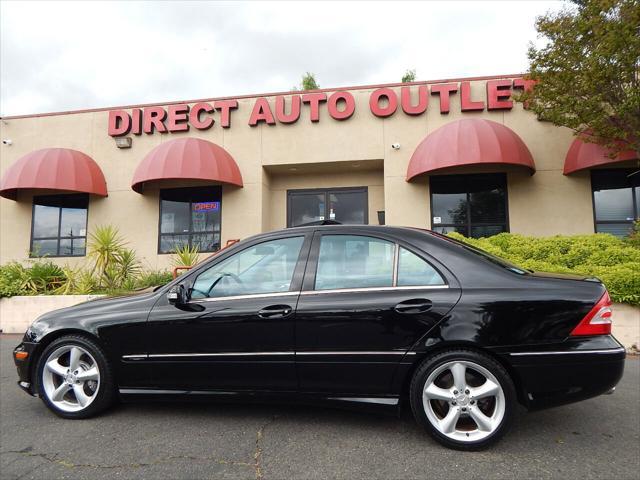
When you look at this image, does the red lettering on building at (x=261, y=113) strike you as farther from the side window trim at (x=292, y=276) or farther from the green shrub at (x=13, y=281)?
the side window trim at (x=292, y=276)

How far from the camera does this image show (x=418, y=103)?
34.4 feet

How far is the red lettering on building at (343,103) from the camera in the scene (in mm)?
10625

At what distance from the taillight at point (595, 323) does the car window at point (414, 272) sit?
90 cm

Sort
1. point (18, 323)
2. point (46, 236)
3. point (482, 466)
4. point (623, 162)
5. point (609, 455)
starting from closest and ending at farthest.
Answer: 1. point (482, 466)
2. point (609, 455)
3. point (18, 323)
4. point (623, 162)
5. point (46, 236)

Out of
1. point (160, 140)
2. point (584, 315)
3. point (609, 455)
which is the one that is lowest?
point (609, 455)

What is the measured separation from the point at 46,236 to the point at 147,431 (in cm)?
1150

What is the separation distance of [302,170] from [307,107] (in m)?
1.77

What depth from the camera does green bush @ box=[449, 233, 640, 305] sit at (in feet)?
19.6

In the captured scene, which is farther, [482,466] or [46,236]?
[46,236]

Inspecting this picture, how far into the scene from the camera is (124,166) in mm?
11477

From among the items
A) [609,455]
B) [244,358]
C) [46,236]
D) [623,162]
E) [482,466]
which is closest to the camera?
[482,466]

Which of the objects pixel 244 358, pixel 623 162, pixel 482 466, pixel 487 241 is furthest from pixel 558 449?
pixel 623 162

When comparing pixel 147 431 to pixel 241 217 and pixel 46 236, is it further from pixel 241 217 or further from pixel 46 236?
pixel 46 236

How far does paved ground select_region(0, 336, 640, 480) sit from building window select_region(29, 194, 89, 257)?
9693 mm
